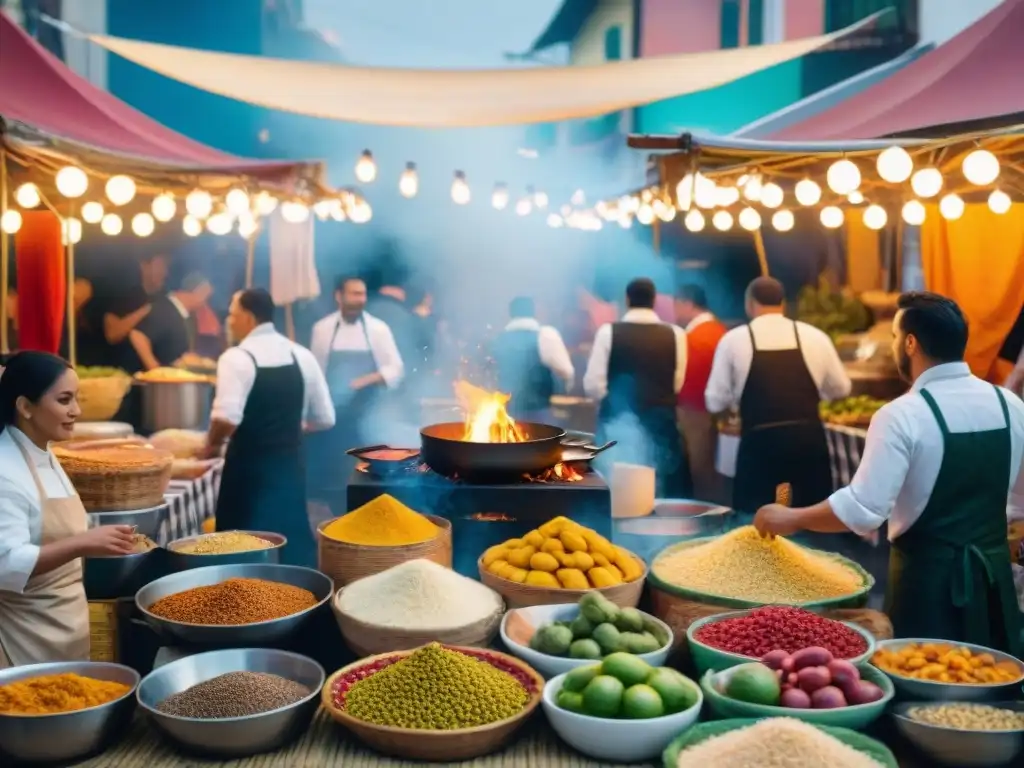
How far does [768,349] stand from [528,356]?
2.18m

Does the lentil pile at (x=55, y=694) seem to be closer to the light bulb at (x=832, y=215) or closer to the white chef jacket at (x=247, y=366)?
the white chef jacket at (x=247, y=366)

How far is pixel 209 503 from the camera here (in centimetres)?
555

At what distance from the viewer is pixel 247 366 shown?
5348 millimetres

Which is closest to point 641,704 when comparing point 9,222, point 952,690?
point 952,690

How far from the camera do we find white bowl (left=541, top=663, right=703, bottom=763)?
2.05 m

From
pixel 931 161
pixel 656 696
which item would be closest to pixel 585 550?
pixel 656 696

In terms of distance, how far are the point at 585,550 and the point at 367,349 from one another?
4666 millimetres

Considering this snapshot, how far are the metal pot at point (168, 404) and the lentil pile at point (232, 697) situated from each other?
460 cm

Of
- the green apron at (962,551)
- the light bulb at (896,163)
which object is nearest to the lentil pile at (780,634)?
the green apron at (962,551)

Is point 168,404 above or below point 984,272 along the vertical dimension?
below

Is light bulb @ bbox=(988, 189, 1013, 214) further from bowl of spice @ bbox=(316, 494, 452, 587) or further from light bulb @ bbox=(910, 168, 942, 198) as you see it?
bowl of spice @ bbox=(316, 494, 452, 587)

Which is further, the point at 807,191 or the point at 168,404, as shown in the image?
the point at 168,404

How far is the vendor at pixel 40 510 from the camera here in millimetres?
2797

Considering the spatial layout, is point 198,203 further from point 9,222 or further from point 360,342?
point 360,342
